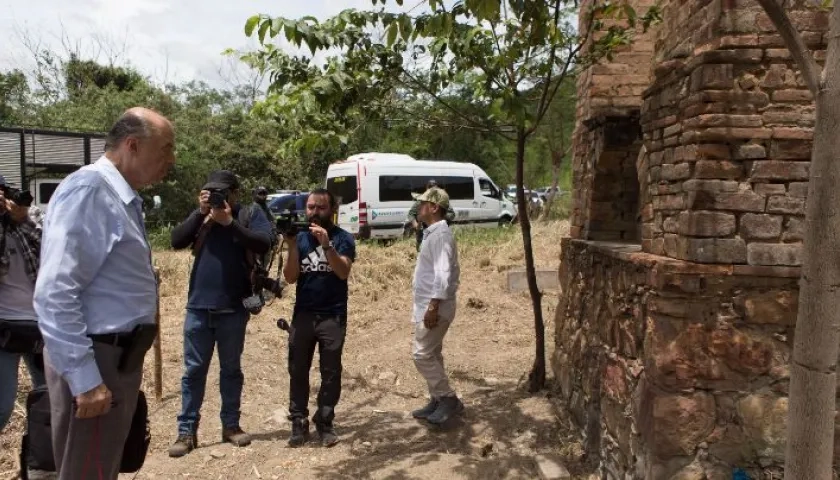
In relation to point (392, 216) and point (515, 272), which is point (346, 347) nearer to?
point (515, 272)

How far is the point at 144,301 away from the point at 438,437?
2.83m

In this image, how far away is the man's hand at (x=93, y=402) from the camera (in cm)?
222

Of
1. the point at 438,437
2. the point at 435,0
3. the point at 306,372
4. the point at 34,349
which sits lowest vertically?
the point at 438,437

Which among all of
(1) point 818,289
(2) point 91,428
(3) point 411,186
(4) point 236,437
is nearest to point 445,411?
(4) point 236,437

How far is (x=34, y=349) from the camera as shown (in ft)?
11.4

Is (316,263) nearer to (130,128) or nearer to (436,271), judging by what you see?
(436,271)

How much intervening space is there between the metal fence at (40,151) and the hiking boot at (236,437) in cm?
650

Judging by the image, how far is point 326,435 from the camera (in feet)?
14.6

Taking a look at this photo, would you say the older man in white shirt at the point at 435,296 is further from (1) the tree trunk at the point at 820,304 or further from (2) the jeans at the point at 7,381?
(1) the tree trunk at the point at 820,304

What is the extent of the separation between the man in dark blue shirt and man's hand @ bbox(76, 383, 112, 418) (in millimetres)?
1881

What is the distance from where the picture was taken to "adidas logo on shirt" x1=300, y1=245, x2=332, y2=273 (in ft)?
14.4

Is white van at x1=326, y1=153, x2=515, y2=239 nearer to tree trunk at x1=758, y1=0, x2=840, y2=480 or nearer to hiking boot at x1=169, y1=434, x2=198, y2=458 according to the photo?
hiking boot at x1=169, y1=434, x2=198, y2=458

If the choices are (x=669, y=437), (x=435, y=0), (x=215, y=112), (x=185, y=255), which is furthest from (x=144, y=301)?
(x=215, y=112)

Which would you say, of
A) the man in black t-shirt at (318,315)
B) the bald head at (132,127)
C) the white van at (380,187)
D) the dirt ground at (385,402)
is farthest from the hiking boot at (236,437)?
the white van at (380,187)
